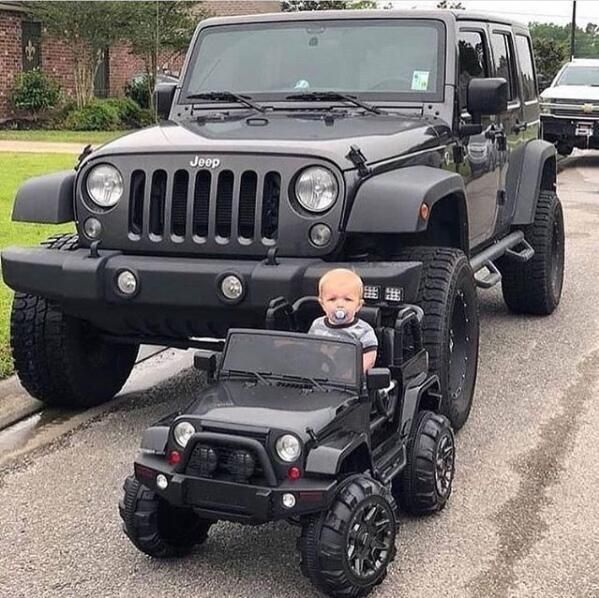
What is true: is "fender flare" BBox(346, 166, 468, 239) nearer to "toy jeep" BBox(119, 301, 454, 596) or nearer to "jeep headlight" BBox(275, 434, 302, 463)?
"toy jeep" BBox(119, 301, 454, 596)

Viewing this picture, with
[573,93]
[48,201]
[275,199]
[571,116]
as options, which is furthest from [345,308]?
[573,93]

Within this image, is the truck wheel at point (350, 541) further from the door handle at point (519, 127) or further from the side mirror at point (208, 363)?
the door handle at point (519, 127)

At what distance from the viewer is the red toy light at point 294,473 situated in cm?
321

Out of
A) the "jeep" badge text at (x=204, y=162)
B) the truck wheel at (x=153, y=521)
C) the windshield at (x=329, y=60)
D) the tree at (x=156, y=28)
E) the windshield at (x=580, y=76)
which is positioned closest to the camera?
the truck wheel at (x=153, y=521)

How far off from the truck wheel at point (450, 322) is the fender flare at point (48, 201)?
1.52 meters

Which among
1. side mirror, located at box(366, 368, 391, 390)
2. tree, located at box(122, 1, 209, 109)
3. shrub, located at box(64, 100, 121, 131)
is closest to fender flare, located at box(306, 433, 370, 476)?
side mirror, located at box(366, 368, 391, 390)

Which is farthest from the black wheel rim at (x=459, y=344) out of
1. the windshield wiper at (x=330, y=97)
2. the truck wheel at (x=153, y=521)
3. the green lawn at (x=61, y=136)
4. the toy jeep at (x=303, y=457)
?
the green lawn at (x=61, y=136)

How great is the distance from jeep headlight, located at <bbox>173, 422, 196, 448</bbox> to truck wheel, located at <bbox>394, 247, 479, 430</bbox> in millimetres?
1423

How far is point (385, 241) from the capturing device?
4.71 m

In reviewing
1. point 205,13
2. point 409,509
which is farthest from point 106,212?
point 205,13

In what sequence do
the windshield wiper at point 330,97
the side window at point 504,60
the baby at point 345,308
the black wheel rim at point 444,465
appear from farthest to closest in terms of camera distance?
1. the side window at point 504,60
2. the windshield wiper at point 330,97
3. the black wheel rim at point 444,465
4. the baby at point 345,308

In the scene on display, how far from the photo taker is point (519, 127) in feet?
22.9

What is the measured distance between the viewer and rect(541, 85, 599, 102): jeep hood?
721 inches

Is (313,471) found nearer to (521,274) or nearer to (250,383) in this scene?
(250,383)
